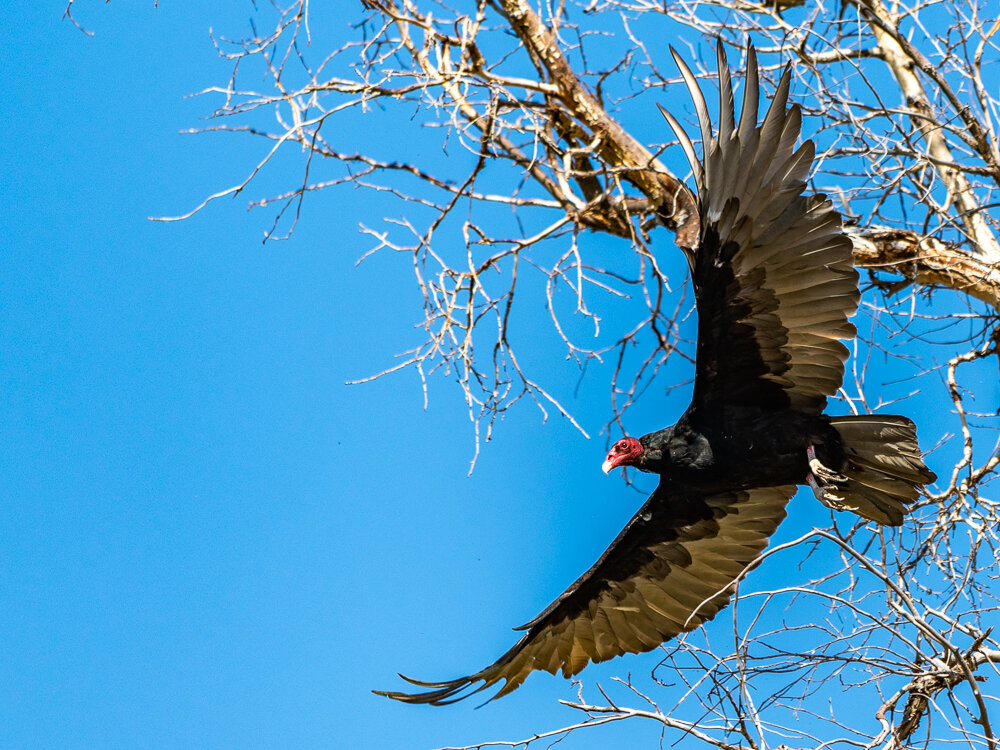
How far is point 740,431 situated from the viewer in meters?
3.61

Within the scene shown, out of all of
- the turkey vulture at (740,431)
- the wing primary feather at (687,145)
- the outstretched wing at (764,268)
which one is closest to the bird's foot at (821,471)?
the turkey vulture at (740,431)

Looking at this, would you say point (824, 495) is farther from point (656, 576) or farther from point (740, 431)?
point (656, 576)

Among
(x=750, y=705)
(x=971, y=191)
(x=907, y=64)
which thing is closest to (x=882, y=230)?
(x=971, y=191)

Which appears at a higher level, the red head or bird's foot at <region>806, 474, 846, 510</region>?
the red head

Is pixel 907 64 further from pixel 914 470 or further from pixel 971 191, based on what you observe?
pixel 914 470

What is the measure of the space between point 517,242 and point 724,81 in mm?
1287

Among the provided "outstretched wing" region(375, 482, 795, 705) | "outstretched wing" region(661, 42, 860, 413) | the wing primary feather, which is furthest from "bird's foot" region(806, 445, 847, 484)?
the wing primary feather

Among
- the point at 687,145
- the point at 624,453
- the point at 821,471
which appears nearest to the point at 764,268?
the point at 687,145

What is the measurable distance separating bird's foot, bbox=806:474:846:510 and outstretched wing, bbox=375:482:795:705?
1.47 feet

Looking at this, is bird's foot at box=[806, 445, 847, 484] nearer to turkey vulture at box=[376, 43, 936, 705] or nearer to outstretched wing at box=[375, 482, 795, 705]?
turkey vulture at box=[376, 43, 936, 705]

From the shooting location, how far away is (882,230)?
4016 mm

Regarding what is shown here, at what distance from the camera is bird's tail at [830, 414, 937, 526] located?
3373 mm

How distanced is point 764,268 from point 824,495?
847 mm

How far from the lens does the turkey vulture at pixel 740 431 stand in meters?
3.13
